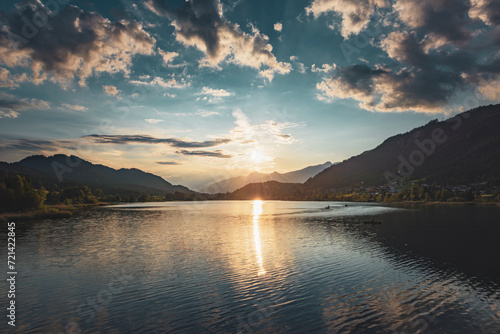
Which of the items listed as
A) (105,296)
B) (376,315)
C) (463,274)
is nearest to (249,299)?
(376,315)

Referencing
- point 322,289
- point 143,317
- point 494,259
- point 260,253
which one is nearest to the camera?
point 143,317

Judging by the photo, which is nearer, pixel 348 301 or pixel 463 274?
pixel 348 301

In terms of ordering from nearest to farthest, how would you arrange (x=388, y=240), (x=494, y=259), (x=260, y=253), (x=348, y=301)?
1. (x=348, y=301)
2. (x=494, y=259)
3. (x=260, y=253)
4. (x=388, y=240)

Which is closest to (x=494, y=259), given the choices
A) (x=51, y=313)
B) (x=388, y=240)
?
(x=388, y=240)

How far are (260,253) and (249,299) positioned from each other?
28.1 metres

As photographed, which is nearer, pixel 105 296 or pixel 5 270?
pixel 105 296

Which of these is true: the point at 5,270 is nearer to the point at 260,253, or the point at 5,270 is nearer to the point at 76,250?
the point at 76,250

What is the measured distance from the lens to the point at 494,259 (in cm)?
5200

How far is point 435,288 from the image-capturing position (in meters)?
35.9

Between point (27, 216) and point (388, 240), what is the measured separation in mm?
161404

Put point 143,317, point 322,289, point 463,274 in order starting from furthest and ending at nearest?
1. point 463,274
2. point 322,289
3. point 143,317

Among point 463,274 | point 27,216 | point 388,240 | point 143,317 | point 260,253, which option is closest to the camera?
point 143,317

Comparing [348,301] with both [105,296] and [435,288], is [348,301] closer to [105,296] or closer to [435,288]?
[435,288]

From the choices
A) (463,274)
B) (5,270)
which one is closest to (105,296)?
(5,270)
